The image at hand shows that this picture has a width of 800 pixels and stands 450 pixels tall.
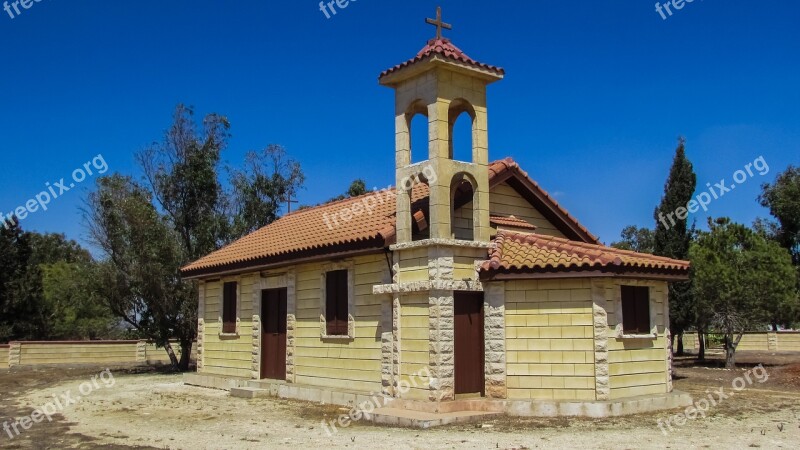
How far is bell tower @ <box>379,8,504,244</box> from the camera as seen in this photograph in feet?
42.6

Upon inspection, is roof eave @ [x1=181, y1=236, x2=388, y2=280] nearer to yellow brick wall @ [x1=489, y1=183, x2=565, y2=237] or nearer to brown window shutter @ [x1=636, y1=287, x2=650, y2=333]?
yellow brick wall @ [x1=489, y1=183, x2=565, y2=237]

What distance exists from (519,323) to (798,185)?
42327 mm

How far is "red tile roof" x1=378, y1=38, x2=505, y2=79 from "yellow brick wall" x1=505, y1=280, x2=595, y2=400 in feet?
13.8

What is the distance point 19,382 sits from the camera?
2256 centimetres

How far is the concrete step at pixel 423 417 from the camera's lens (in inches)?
456

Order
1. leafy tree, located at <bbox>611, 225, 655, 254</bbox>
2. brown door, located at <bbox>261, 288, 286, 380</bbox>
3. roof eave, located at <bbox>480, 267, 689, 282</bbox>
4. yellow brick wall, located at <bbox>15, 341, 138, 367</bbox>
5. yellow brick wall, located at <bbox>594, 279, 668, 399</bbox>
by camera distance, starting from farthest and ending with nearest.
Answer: leafy tree, located at <bbox>611, 225, 655, 254</bbox> < yellow brick wall, located at <bbox>15, 341, 138, 367</bbox> < brown door, located at <bbox>261, 288, 286, 380</bbox> < yellow brick wall, located at <bbox>594, 279, 668, 399</bbox> < roof eave, located at <bbox>480, 267, 689, 282</bbox>

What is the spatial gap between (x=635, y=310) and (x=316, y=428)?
6.38 m

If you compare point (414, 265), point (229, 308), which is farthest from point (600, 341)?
point (229, 308)

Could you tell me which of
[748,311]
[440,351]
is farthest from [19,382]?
[748,311]

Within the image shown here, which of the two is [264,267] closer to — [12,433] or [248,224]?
[12,433]

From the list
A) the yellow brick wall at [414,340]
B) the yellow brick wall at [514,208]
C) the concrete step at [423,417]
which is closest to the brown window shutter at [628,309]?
the concrete step at [423,417]

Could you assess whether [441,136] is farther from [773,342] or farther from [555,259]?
[773,342]

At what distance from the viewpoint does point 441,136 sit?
514 inches

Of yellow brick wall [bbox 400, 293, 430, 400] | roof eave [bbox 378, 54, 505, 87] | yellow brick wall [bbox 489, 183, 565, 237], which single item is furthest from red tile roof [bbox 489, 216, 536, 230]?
roof eave [bbox 378, 54, 505, 87]
